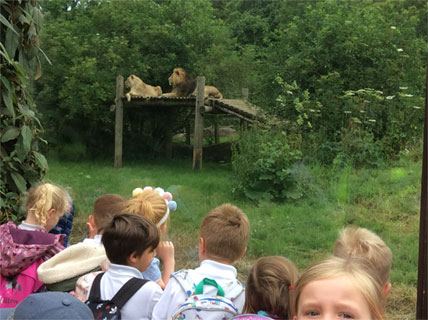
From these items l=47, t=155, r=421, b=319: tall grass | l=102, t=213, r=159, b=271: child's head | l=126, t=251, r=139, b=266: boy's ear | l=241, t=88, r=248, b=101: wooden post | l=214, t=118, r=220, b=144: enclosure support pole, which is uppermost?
l=241, t=88, r=248, b=101: wooden post

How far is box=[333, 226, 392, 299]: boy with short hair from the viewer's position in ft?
3.91

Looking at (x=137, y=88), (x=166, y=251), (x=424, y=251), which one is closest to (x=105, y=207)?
(x=166, y=251)

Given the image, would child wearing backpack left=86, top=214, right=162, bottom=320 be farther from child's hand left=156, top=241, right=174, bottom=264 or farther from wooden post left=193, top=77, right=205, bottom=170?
wooden post left=193, top=77, right=205, bottom=170

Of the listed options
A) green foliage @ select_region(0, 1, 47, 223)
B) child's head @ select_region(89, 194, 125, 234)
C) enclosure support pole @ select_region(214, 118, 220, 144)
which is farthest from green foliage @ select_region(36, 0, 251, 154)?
child's head @ select_region(89, 194, 125, 234)

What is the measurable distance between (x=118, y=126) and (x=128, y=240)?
345 cm

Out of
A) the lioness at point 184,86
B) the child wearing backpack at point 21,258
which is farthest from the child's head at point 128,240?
the lioness at point 184,86

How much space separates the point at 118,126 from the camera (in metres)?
4.61

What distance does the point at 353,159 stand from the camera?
347 cm

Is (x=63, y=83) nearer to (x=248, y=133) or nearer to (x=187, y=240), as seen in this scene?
(x=248, y=133)

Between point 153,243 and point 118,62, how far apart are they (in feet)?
10.2

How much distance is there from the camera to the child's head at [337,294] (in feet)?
2.70

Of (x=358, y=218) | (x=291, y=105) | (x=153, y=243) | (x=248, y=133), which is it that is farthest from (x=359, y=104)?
(x=153, y=243)

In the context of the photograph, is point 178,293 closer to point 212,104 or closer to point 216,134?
point 212,104

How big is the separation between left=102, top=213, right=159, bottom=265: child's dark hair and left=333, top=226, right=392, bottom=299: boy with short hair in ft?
1.56
